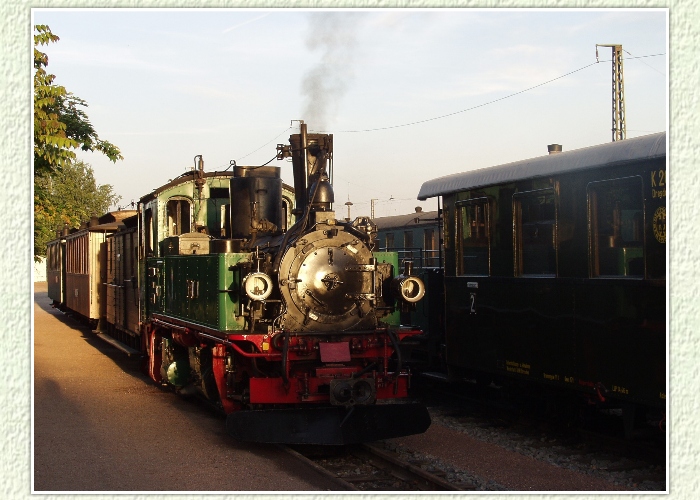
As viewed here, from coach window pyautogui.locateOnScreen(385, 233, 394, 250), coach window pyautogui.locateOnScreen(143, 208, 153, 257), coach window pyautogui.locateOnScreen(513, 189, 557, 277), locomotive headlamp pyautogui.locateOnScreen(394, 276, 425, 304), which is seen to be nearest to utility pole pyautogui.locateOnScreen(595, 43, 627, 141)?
coach window pyautogui.locateOnScreen(513, 189, 557, 277)

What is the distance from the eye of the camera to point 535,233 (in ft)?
29.8

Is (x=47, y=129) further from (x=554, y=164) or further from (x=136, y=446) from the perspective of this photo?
(x=554, y=164)

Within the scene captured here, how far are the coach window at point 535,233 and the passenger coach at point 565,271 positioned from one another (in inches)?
0.5

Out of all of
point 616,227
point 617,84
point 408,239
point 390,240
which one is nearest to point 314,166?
point 616,227

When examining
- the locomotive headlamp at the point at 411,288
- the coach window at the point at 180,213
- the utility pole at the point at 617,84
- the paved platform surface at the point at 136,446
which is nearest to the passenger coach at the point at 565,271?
the utility pole at the point at 617,84

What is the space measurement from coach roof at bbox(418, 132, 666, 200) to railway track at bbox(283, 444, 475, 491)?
3.16 meters

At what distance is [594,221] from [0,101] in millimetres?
5659

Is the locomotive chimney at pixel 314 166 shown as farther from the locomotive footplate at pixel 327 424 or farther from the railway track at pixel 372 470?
the railway track at pixel 372 470

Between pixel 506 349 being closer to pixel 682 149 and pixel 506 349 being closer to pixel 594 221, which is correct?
pixel 594 221

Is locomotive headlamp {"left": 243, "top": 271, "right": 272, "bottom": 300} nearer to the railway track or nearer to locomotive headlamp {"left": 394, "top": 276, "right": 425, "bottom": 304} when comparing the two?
locomotive headlamp {"left": 394, "top": 276, "right": 425, "bottom": 304}

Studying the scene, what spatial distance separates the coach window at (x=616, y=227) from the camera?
742 centimetres

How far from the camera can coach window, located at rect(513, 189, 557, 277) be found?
8.78 meters

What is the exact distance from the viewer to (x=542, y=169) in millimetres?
8891

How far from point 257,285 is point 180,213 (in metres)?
3.65
